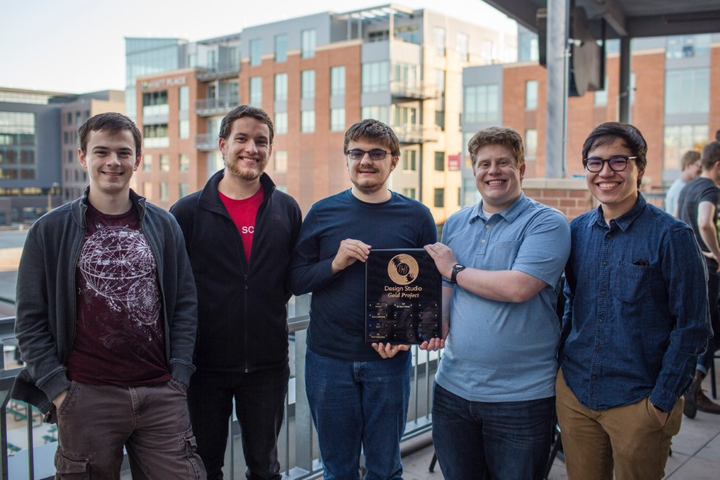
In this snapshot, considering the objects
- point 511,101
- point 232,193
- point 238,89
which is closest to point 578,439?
point 232,193

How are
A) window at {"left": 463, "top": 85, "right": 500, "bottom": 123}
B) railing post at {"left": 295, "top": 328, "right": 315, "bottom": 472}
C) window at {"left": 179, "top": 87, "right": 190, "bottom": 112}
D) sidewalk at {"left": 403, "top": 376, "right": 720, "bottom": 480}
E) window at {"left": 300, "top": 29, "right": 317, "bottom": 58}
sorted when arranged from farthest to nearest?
1. window at {"left": 179, "top": 87, "right": 190, "bottom": 112}
2. window at {"left": 300, "top": 29, "right": 317, "bottom": 58}
3. window at {"left": 463, "top": 85, "right": 500, "bottom": 123}
4. sidewalk at {"left": 403, "top": 376, "right": 720, "bottom": 480}
5. railing post at {"left": 295, "top": 328, "right": 315, "bottom": 472}

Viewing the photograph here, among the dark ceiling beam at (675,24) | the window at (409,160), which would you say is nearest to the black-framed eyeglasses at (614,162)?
the dark ceiling beam at (675,24)

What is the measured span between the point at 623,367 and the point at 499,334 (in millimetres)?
483

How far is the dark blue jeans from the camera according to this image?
2.98 meters

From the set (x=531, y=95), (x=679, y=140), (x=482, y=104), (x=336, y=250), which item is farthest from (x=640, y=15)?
(x=482, y=104)

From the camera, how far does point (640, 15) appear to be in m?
8.59

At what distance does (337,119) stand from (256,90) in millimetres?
9697

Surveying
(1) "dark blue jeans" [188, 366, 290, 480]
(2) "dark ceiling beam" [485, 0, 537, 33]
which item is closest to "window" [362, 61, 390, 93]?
(2) "dark ceiling beam" [485, 0, 537, 33]

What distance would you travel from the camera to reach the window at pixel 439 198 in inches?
2083

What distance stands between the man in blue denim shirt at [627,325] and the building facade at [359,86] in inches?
1751

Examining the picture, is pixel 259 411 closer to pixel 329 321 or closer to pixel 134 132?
pixel 329 321

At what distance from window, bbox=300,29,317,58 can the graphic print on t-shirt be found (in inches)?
2099

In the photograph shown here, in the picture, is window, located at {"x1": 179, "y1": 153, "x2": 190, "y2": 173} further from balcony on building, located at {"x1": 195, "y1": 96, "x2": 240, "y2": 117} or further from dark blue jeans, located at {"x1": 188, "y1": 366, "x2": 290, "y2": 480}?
dark blue jeans, located at {"x1": 188, "y1": 366, "x2": 290, "y2": 480}

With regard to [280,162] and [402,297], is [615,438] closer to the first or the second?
[402,297]
